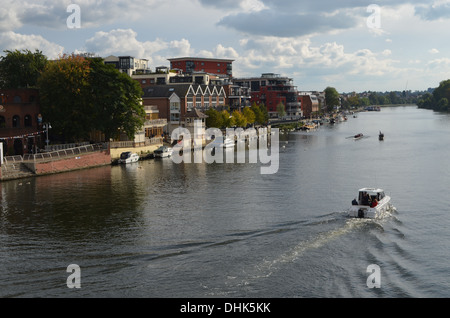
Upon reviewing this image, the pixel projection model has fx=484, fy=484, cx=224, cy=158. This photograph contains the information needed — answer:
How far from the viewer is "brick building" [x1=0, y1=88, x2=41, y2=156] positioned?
64.8 metres

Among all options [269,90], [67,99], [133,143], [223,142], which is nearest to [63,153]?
[67,99]

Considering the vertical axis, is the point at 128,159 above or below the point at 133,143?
below

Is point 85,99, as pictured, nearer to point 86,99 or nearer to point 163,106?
point 86,99

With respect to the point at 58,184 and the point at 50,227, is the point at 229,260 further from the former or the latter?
the point at 58,184

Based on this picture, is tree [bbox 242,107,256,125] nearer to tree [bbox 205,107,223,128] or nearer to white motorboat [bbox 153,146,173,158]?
tree [bbox 205,107,223,128]

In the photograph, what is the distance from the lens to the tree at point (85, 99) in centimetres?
6762

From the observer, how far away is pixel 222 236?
30.2 m

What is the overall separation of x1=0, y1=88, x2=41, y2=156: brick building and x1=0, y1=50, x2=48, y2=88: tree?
18.3 meters

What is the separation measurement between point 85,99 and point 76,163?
34.1ft

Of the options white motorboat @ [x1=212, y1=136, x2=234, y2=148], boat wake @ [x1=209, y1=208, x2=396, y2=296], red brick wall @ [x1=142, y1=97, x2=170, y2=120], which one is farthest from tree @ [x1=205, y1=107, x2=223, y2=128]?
boat wake @ [x1=209, y1=208, x2=396, y2=296]

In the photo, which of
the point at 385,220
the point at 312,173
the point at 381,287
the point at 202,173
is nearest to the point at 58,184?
the point at 202,173

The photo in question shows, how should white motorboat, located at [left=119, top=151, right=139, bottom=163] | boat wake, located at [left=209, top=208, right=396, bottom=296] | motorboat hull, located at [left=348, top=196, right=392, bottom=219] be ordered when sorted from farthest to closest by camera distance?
white motorboat, located at [left=119, top=151, right=139, bottom=163]
motorboat hull, located at [left=348, top=196, right=392, bottom=219]
boat wake, located at [left=209, top=208, right=396, bottom=296]

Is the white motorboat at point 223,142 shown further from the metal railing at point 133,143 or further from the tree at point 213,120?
the metal railing at point 133,143

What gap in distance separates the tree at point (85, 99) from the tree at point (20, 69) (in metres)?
18.6
